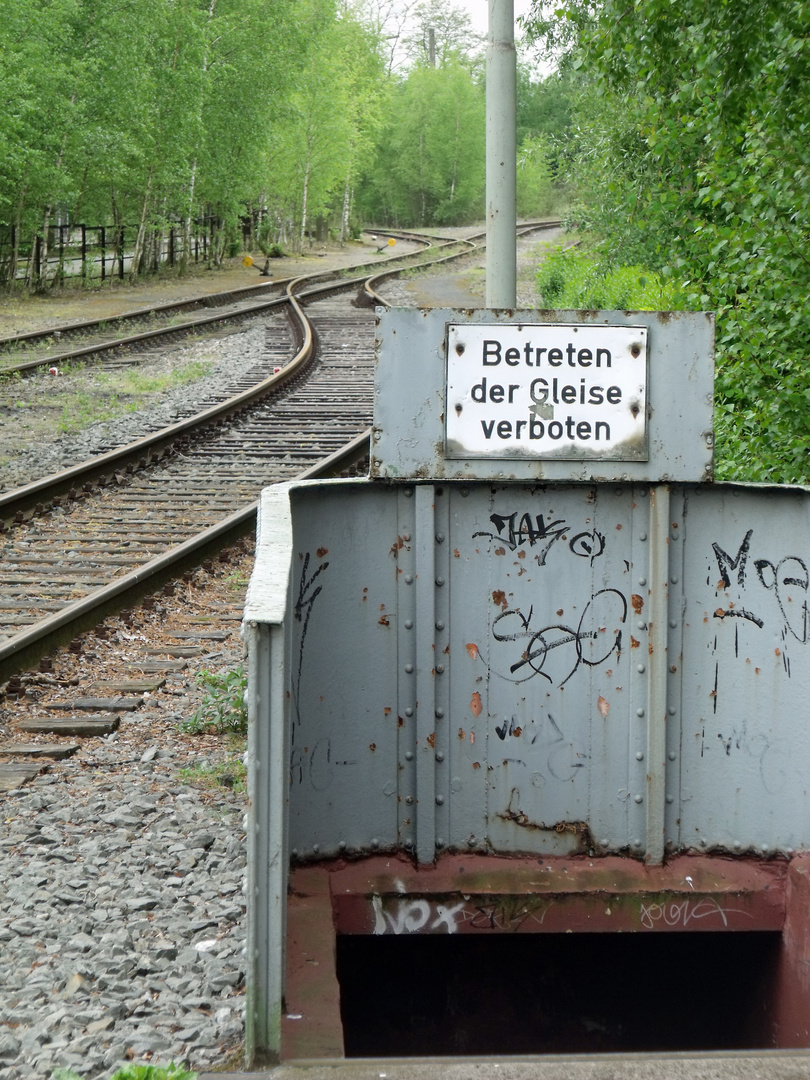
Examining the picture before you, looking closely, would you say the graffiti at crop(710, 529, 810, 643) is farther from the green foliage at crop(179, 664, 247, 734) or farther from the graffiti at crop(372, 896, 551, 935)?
the green foliage at crop(179, 664, 247, 734)

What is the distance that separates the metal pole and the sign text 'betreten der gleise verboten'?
316 centimetres

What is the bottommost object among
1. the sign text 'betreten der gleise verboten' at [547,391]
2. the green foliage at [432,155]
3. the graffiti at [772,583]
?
the graffiti at [772,583]

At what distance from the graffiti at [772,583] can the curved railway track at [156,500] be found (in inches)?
144

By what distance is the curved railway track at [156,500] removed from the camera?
23.9 feet

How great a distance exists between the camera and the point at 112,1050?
3020mm

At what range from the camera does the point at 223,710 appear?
18.6 feet

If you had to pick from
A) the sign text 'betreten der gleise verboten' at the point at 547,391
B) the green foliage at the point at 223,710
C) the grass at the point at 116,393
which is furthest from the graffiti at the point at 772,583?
the grass at the point at 116,393

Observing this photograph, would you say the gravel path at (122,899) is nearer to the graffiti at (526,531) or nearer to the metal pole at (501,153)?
the graffiti at (526,531)

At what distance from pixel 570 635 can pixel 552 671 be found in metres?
0.15

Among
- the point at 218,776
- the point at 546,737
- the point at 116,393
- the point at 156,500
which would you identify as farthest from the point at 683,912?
the point at 116,393

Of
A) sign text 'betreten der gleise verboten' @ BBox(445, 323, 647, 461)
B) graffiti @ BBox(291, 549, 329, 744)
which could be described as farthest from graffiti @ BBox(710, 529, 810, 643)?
graffiti @ BBox(291, 549, 329, 744)

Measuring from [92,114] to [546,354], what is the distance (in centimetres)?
2921

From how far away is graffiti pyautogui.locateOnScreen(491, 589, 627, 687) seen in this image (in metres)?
4.39

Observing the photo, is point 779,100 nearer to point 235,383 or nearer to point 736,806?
point 736,806
